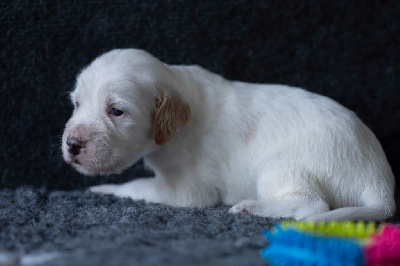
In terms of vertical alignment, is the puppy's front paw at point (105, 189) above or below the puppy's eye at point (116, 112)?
below

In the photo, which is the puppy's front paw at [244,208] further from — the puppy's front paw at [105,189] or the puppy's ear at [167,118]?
the puppy's front paw at [105,189]

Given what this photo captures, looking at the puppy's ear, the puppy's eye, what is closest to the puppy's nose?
the puppy's eye

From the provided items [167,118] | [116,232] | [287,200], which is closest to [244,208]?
[287,200]

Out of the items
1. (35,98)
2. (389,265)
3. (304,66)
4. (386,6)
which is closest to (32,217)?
(35,98)

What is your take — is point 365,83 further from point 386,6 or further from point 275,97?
point 275,97

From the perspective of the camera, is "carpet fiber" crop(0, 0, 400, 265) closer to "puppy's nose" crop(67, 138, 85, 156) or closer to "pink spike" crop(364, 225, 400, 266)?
"puppy's nose" crop(67, 138, 85, 156)

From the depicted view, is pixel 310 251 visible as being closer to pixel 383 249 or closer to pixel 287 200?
pixel 383 249

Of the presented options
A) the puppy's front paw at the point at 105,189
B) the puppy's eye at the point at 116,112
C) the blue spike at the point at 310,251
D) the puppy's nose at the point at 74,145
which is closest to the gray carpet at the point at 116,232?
the blue spike at the point at 310,251
